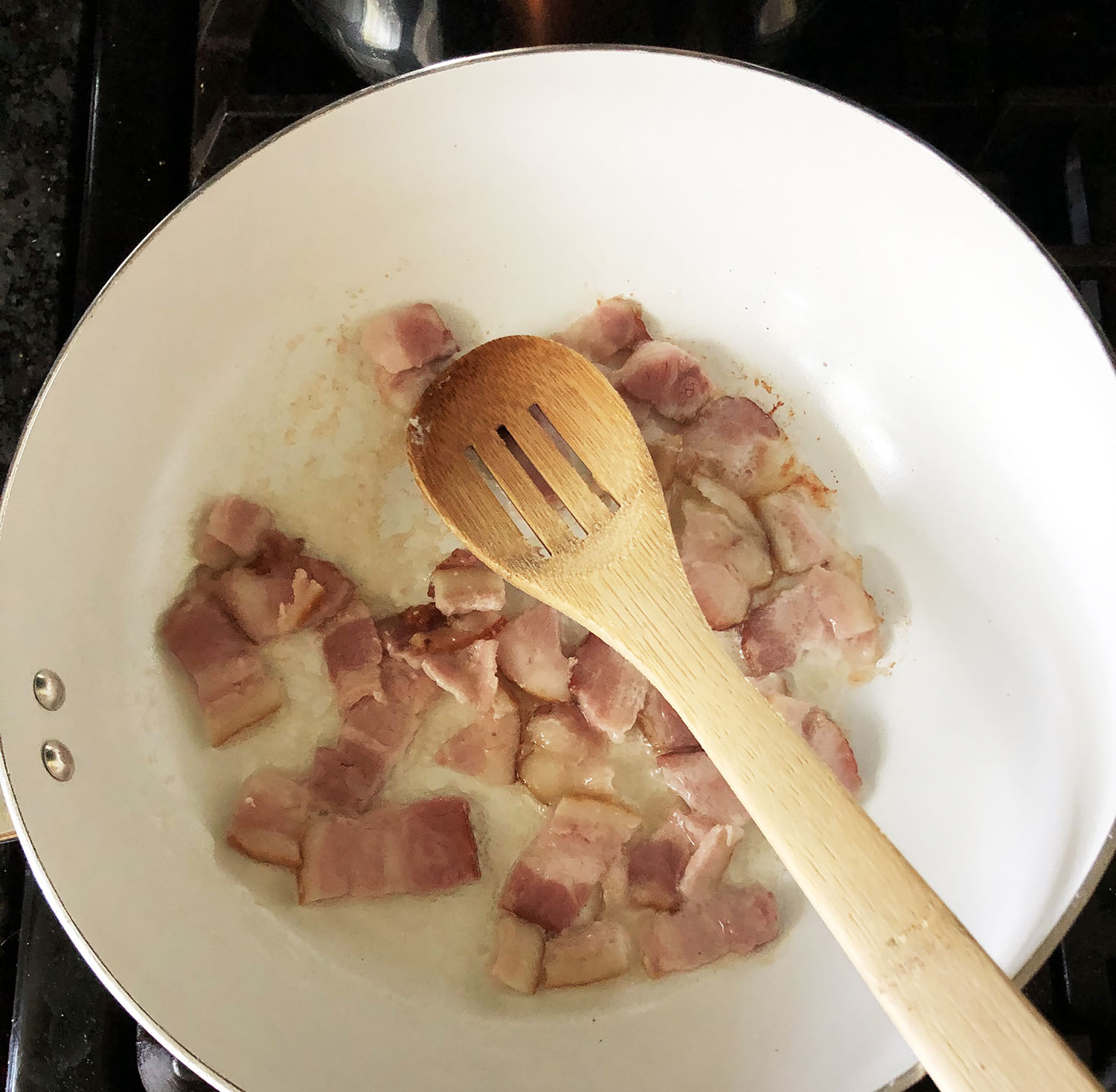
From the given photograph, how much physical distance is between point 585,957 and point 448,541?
0.42 metres

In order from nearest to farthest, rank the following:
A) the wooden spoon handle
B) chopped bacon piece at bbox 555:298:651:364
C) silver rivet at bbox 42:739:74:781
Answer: the wooden spoon handle, silver rivet at bbox 42:739:74:781, chopped bacon piece at bbox 555:298:651:364

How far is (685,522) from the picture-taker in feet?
3.06

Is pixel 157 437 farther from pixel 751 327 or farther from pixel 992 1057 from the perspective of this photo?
pixel 992 1057

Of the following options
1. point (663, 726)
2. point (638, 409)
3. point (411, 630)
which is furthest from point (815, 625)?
point (411, 630)

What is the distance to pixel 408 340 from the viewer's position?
3.07ft

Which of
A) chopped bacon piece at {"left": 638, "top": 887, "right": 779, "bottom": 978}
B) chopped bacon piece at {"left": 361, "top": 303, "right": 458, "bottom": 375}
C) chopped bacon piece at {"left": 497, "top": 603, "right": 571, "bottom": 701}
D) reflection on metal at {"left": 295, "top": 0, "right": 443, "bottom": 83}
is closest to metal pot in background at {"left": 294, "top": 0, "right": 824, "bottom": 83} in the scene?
reflection on metal at {"left": 295, "top": 0, "right": 443, "bottom": 83}

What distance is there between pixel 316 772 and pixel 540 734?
21 centimetres

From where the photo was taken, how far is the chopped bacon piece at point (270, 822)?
83cm

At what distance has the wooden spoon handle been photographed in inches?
19.6

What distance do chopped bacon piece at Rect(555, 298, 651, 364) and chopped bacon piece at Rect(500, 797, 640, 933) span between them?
46 cm

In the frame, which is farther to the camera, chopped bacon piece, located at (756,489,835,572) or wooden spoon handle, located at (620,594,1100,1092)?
chopped bacon piece, located at (756,489,835,572)

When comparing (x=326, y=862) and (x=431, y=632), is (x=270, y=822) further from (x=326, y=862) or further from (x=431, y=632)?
(x=431, y=632)

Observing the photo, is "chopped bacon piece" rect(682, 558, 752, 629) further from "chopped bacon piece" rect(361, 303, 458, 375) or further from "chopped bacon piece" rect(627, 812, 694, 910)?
"chopped bacon piece" rect(361, 303, 458, 375)

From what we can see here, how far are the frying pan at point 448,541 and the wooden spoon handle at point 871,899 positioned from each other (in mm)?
193
